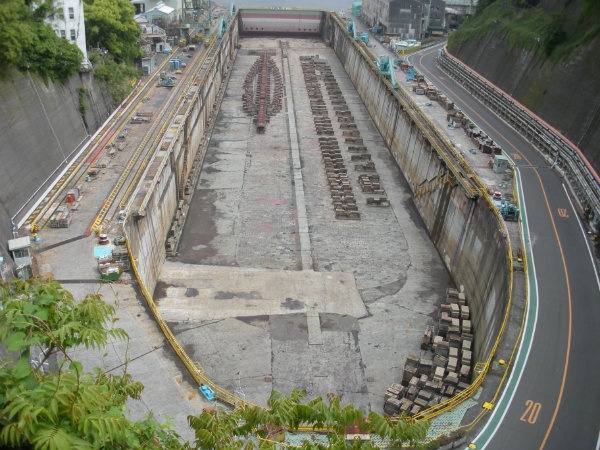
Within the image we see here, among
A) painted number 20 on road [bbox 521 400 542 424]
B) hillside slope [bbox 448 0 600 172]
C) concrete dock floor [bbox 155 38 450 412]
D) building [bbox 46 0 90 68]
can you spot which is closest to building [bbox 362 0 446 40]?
hillside slope [bbox 448 0 600 172]

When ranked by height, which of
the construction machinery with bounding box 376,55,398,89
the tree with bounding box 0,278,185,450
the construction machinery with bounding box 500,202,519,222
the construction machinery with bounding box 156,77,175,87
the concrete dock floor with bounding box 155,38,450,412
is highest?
the tree with bounding box 0,278,185,450

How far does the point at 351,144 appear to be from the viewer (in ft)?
227

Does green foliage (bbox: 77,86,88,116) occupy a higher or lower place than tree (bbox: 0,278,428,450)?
lower

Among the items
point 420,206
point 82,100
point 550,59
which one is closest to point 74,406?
point 420,206

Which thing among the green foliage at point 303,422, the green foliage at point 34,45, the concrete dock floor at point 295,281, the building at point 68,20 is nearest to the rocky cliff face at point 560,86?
the concrete dock floor at point 295,281

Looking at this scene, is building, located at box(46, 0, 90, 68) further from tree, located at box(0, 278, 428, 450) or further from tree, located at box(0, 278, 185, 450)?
tree, located at box(0, 278, 185, 450)

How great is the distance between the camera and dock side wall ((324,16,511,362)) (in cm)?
3425

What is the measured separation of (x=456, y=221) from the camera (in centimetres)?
4431

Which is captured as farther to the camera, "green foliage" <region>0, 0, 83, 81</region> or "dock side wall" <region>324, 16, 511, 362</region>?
"green foliage" <region>0, 0, 83, 81</region>

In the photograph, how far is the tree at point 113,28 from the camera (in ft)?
204

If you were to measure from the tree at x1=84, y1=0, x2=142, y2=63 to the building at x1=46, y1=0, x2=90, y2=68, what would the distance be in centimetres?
694

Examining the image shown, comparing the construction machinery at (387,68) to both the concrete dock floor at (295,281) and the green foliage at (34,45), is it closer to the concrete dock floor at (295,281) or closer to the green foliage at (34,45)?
the concrete dock floor at (295,281)

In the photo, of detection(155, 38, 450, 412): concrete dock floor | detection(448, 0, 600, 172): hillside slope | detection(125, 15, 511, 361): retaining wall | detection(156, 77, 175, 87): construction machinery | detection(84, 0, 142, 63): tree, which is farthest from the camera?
detection(156, 77, 175, 87): construction machinery

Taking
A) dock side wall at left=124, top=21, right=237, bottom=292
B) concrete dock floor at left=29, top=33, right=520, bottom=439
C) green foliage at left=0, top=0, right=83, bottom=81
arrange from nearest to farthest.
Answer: concrete dock floor at left=29, top=33, right=520, bottom=439, dock side wall at left=124, top=21, right=237, bottom=292, green foliage at left=0, top=0, right=83, bottom=81
